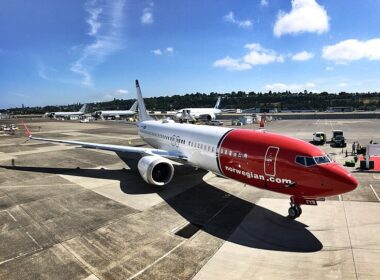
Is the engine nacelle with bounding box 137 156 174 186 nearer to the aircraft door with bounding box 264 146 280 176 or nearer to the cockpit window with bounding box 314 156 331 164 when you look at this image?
the aircraft door with bounding box 264 146 280 176

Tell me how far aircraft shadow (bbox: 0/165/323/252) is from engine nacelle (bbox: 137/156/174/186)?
69 cm

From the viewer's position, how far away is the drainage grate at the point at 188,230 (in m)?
14.1

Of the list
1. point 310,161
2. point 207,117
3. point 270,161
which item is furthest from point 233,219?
point 207,117

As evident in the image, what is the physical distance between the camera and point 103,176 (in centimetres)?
2567

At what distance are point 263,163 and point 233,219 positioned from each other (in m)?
3.19

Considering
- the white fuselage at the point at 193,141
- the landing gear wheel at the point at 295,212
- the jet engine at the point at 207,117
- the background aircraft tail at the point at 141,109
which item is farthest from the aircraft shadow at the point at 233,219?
the jet engine at the point at 207,117

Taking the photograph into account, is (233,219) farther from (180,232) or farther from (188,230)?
(180,232)

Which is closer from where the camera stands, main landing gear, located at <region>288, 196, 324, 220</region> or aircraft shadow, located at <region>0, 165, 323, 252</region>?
aircraft shadow, located at <region>0, 165, 323, 252</region>

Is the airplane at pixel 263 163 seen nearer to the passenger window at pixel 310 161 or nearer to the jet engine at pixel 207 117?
the passenger window at pixel 310 161

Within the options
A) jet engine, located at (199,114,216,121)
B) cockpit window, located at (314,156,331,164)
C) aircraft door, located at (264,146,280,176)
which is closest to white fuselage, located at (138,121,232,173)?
aircraft door, located at (264,146,280,176)

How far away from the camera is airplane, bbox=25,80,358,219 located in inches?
541

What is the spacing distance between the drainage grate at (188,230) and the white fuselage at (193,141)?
501cm

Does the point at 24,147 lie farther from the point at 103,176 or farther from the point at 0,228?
the point at 0,228

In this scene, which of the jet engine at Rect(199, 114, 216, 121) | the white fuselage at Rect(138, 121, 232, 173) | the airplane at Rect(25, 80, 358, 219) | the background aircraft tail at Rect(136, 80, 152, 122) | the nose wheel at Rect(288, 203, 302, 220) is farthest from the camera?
the jet engine at Rect(199, 114, 216, 121)
